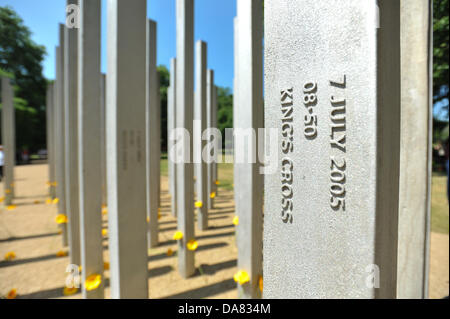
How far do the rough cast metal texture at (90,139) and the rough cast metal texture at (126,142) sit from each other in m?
0.50

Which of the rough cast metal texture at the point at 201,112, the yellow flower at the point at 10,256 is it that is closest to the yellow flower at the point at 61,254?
the yellow flower at the point at 10,256

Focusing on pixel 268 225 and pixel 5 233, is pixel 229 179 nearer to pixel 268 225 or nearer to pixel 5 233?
pixel 5 233

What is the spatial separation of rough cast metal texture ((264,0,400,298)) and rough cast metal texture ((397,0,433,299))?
115cm

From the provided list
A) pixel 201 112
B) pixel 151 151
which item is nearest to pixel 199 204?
pixel 151 151

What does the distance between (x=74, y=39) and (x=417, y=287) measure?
212 inches

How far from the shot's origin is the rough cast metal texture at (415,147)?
208 cm

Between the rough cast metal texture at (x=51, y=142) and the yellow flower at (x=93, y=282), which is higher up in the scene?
the rough cast metal texture at (x=51, y=142)

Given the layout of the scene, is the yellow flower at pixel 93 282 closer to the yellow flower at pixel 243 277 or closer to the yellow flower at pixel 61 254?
the yellow flower at pixel 243 277

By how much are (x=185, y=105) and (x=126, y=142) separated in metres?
1.51

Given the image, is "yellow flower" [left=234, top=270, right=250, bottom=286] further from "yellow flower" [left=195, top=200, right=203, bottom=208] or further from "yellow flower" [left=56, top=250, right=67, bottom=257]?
"yellow flower" [left=56, top=250, right=67, bottom=257]

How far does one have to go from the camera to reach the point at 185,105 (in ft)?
12.1

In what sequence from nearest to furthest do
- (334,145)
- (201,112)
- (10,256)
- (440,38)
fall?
(334,145) → (10,256) → (201,112) → (440,38)

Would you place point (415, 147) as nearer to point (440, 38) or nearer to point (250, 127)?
point (250, 127)

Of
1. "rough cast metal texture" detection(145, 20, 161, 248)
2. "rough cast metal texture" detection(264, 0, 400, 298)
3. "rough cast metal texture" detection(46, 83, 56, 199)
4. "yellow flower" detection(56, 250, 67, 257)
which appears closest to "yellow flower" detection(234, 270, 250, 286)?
"rough cast metal texture" detection(264, 0, 400, 298)
